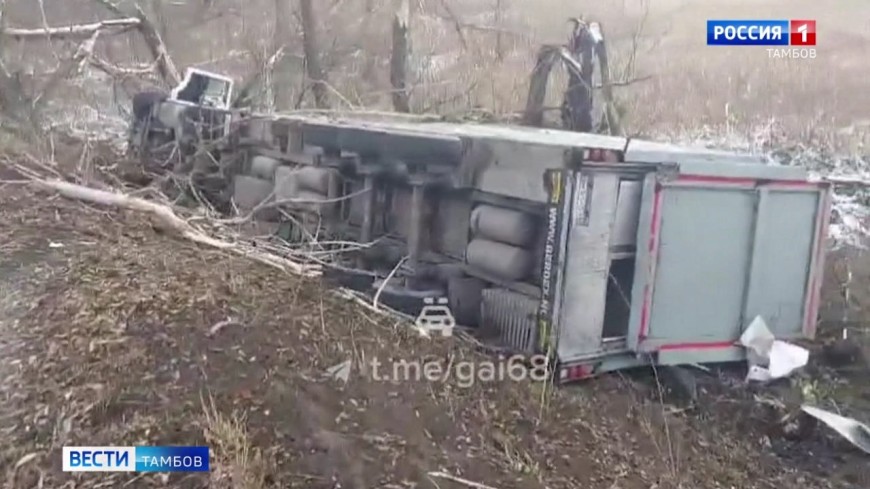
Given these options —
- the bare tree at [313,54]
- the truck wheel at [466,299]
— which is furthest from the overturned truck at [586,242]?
the bare tree at [313,54]

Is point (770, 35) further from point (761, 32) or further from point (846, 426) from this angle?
point (846, 426)

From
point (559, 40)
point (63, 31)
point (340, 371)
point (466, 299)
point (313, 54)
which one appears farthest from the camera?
point (313, 54)

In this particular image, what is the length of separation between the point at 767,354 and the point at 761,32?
3.58 feet

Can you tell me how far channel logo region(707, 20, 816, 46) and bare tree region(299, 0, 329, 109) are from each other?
80.9 inches

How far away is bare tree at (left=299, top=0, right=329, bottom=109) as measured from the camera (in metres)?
4.76

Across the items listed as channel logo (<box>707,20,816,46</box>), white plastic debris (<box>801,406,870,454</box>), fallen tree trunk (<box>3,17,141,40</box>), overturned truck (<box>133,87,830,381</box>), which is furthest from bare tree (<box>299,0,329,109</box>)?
white plastic debris (<box>801,406,870,454</box>)

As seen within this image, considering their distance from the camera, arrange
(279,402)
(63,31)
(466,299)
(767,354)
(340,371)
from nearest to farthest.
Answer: (279,402) < (340,371) < (466,299) < (767,354) < (63,31)

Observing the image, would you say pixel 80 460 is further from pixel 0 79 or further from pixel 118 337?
pixel 0 79

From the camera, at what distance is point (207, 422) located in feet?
6.17

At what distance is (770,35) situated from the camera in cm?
317

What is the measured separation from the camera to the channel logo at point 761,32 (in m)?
3.12

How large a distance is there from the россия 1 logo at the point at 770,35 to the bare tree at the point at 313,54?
2.07 m

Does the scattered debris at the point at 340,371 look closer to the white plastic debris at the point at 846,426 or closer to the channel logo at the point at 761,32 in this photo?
the white plastic debris at the point at 846,426

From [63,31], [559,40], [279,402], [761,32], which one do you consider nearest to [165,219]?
[279,402]
